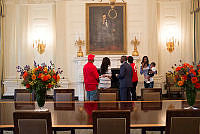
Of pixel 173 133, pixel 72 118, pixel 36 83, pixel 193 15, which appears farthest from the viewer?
pixel 193 15

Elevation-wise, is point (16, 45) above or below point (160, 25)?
below

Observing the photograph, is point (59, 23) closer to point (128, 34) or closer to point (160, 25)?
point (128, 34)

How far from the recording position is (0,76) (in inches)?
388

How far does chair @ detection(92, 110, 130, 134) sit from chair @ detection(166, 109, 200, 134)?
43 cm

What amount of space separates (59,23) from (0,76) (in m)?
2.92

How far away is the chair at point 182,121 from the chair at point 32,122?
46.7 inches

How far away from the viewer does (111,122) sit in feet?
8.52

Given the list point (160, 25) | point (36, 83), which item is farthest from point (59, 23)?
point (36, 83)

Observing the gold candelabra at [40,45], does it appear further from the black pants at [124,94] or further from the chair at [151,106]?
the chair at [151,106]

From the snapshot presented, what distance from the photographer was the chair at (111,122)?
2.57 m

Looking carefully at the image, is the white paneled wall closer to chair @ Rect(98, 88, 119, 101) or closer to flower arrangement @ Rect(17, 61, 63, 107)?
chair @ Rect(98, 88, 119, 101)

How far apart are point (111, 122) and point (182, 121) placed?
2.30 ft

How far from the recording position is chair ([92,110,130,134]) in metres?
2.57

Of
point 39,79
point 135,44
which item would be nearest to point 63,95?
point 39,79
